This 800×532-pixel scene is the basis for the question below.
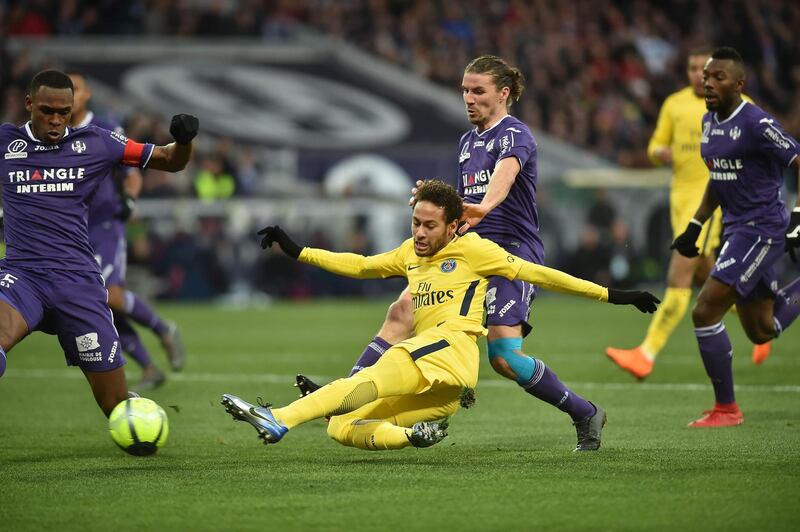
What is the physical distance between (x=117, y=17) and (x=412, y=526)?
27.1 metres

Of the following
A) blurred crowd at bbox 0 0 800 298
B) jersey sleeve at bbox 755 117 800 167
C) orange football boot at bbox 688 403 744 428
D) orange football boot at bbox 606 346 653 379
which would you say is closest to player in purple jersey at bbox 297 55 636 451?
orange football boot at bbox 688 403 744 428

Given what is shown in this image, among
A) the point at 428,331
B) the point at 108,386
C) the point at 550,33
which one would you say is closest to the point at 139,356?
the point at 108,386

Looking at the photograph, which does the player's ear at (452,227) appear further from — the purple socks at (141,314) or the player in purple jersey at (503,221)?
the purple socks at (141,314)

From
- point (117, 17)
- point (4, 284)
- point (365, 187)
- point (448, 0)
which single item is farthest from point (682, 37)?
point (4, 284)

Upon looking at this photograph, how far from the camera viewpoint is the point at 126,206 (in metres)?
11.1

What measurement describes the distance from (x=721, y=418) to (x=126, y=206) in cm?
524

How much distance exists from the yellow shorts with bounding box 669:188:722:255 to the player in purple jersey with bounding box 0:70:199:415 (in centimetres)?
554

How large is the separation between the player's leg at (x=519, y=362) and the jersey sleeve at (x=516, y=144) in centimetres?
73

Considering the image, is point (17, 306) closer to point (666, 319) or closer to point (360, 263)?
point (360, 263)

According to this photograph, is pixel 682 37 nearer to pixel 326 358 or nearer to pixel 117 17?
pixel 117 17

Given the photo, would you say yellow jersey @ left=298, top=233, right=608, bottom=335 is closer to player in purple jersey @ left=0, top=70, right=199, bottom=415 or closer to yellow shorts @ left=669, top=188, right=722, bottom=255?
player in purple jersey @ left=0, top=70, right=199, bottom=415

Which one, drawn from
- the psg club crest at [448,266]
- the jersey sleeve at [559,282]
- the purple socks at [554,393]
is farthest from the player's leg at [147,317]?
the jersey sleeve at [559,282]

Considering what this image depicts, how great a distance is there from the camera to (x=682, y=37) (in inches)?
1226

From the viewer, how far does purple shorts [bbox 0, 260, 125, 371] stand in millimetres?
7242
